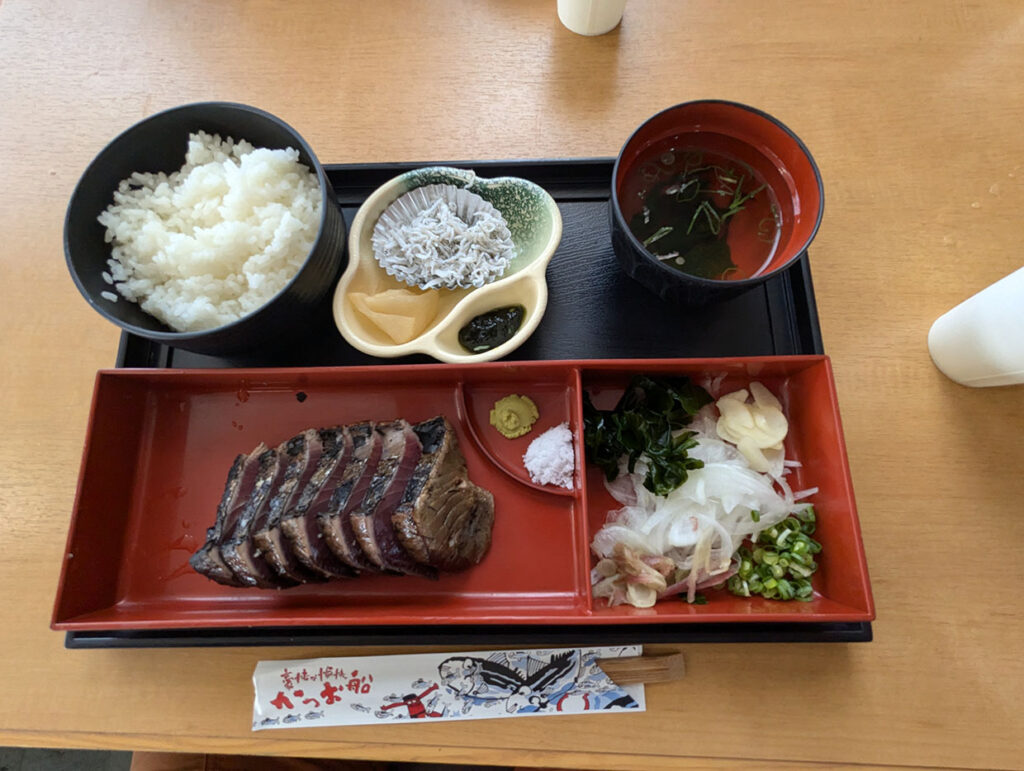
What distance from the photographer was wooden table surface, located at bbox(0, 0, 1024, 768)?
4.75ft

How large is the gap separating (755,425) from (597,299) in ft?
1.70

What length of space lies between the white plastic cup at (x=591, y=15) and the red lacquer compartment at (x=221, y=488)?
111 centimetres

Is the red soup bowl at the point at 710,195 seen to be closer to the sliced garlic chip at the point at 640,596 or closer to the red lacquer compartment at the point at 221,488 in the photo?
the red lacquer compartment at the point at 221,488

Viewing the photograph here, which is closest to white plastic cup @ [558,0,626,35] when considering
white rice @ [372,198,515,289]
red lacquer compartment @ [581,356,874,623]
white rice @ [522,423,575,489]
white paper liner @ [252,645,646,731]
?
white rice @ [372,198,515,289]

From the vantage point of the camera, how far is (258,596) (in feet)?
5.05

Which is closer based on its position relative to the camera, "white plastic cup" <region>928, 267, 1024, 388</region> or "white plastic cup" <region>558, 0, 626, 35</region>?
"white plastic cup" <region>928, 267, 1024, 388</region>

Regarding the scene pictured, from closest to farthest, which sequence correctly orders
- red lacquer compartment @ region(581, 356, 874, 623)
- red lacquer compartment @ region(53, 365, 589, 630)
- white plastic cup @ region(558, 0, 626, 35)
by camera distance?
red lacquer compartment @ region(581, 356, 874, 623)
red lacquer compartment @ region(53, 365, 589, 630)
white plastic cup @ region(558, 0, 626, 35)

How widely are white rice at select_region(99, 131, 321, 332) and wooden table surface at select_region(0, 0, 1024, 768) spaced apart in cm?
34

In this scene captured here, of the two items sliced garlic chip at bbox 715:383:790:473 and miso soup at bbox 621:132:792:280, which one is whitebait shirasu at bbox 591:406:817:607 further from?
miso soup at bbox 621:132:792:280

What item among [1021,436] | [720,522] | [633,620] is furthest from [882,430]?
[633,620]

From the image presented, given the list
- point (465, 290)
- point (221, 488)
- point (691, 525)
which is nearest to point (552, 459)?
point (691, 525)

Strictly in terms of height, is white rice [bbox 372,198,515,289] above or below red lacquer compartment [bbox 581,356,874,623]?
above

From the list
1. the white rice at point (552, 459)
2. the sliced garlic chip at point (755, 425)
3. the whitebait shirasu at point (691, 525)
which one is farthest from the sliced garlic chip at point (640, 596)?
the sliced garlic chip at point (755, 425)

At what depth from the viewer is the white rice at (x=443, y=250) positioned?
1.56m
